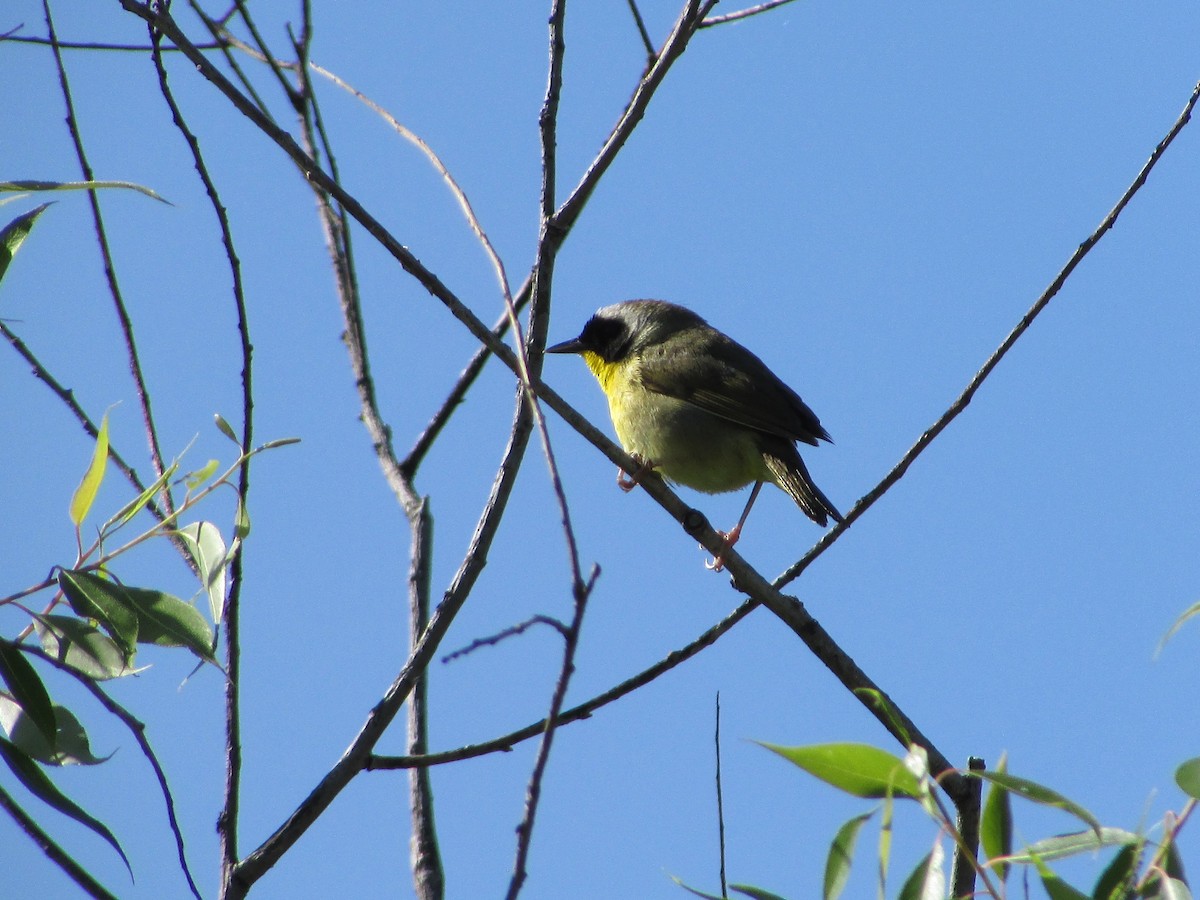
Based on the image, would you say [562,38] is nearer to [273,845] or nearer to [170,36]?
[170,36]

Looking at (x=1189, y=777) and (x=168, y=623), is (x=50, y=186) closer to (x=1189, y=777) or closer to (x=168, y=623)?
(x=168, y=623)

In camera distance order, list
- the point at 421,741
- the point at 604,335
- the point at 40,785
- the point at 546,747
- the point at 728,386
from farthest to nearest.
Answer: the point at 604,335, the point at 728,386, the point at 421,741, the point at 40,785, the point at 546,747

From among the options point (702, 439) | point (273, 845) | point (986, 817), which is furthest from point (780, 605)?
point (702, 439)

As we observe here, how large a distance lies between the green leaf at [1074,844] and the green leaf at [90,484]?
1.70 meters

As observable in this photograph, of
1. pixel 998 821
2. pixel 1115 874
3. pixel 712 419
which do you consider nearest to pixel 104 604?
pixel 998 821

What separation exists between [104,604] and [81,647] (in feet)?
0.43

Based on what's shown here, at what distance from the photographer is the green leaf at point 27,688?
2.38 m

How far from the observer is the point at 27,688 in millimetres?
2387

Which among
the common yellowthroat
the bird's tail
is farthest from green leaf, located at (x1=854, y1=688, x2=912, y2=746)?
the common yellowthroat

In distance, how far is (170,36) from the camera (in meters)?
2.59

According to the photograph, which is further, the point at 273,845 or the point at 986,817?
the point at 273,845

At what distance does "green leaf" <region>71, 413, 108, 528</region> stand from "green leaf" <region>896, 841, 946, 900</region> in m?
1.58

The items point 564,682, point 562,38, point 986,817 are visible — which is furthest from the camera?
point 562,38

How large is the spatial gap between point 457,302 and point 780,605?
0.95 meters
